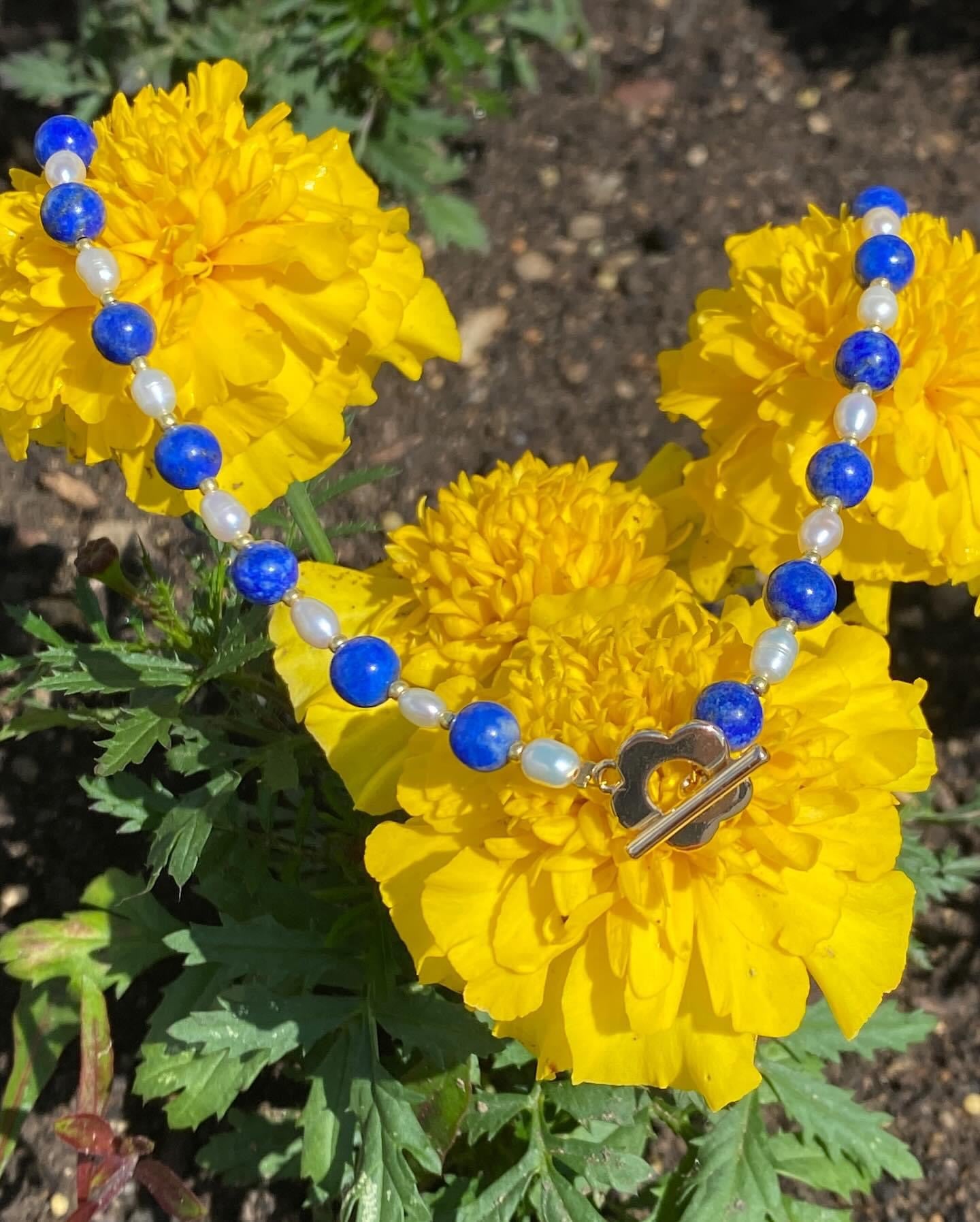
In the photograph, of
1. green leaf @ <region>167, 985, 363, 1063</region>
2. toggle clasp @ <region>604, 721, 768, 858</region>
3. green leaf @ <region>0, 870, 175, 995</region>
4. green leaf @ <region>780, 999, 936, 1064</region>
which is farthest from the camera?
green leaf @ <region>0, 870, 175, 995</region>

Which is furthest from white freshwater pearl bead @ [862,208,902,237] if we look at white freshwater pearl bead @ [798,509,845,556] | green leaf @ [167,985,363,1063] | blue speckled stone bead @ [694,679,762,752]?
green leaf @ [167,985,363,1063]

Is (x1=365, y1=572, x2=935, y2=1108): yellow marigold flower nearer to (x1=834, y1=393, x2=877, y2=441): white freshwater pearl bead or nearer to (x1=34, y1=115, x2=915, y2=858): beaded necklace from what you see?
(x1=34, y1=115, x2=915, y2=858): beaded necklace

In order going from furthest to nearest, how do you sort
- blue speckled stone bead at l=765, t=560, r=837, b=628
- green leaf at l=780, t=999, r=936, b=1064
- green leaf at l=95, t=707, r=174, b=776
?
green leaf at l=780, t=999, r=936, b=1064
green leaf at l=95, t=707, r=174, b=776
blue speckled stone bead at l=765, t=560, r=837, b=628

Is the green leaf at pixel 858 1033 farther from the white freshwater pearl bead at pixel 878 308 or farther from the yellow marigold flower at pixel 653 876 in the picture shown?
the white freshwater pearl bead at pixel 878 308

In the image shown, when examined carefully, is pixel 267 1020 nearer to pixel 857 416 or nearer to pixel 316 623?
pixel 316 623

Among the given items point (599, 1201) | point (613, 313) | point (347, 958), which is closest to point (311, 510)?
point (347, 958)

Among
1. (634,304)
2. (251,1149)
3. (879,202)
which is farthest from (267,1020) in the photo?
(634,304)
